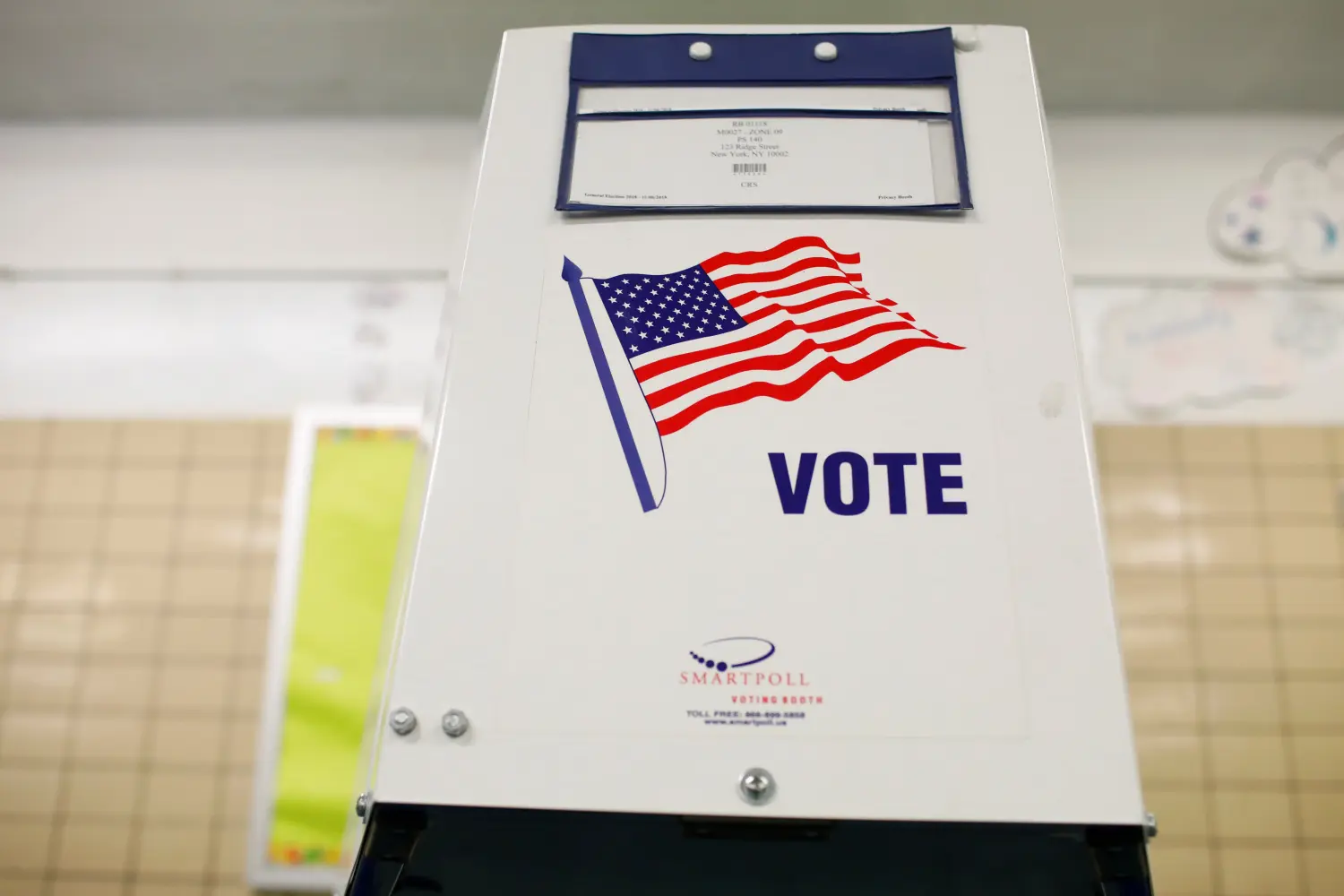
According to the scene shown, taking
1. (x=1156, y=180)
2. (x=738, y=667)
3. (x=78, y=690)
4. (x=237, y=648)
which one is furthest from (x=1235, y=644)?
(x=78, y=690)

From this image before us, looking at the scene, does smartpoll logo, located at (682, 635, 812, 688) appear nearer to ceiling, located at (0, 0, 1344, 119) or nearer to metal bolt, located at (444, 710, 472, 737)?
metal bolt, located at (444, 710, 472, 737)

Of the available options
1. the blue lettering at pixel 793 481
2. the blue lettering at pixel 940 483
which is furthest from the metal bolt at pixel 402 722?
the blue lettering at pixel 940 483

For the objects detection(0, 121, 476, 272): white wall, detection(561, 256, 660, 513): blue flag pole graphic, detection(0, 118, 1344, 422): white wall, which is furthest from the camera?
detection(0, 121, 476, 272): white wall

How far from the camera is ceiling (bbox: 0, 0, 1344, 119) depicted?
83.5 inches

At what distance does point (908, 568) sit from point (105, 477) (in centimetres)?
217

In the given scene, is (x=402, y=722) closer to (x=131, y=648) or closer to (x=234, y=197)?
(x=131, y=648)

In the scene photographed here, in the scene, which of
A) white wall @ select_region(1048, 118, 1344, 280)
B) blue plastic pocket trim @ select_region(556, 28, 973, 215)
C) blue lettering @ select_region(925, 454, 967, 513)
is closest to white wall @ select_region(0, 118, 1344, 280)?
white wall @ select_region(1048, 118, 1344, 280)

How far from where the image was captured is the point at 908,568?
0.77 metres

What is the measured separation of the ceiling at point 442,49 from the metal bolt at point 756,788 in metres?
1.81

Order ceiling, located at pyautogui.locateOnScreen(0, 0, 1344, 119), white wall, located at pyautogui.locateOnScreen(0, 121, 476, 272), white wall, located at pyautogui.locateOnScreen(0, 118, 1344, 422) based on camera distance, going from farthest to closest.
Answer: white wall, located at pyautogui.locateOnScreen(0, 121, 476, 272) < white wall, located at pyautogui.locateOnScreen(0, 118, 1344, 422) < ceiling, located at pyautogui.locateOnScreen(0, 0, 1344, 119)

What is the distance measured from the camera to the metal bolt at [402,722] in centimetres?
72

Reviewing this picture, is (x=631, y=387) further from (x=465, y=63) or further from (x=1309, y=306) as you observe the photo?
(x=1309, y=306)

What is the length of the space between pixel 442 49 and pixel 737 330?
170 cm

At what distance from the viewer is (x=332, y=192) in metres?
2.47
